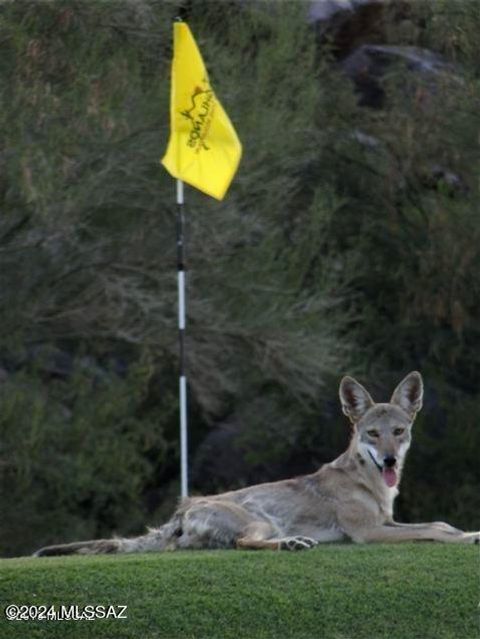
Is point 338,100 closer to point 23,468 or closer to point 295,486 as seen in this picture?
point 23,468

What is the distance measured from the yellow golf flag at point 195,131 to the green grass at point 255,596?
551 centimetres

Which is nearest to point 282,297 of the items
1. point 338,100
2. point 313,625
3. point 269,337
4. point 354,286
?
point 269,337

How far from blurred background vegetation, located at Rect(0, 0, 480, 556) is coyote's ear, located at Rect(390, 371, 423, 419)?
8121 millimetres

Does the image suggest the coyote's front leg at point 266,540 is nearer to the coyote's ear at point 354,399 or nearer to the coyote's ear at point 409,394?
the coyote's ear at point 354,399

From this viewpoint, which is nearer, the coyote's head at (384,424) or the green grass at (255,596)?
the green grass at (255,596)

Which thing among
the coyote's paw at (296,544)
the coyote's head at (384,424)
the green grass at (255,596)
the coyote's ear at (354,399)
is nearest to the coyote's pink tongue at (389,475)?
the coyote's head at (384,424)

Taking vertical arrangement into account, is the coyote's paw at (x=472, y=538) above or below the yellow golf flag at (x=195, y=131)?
below

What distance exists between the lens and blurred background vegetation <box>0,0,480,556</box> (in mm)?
→ 20984

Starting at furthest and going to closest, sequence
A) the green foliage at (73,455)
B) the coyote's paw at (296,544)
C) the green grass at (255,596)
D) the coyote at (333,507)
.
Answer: the green foliage at (73,455), the coyote at (333,507), the coyote's paw at (296,544), the green grass at (255,596)

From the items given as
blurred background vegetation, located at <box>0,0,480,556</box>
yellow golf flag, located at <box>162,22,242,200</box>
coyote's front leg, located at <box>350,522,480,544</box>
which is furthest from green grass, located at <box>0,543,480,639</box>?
blurred background vegetation, located at <box>0,0,480,556</box>

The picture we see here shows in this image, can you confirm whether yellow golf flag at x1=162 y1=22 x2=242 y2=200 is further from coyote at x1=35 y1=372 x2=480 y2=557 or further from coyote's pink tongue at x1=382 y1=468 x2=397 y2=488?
coyote's pink tongue at x1=382 y1=468 x2=397 y2=488

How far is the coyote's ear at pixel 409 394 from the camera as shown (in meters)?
12.4

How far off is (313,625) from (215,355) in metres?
13.1

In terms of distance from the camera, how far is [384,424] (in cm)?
1215
